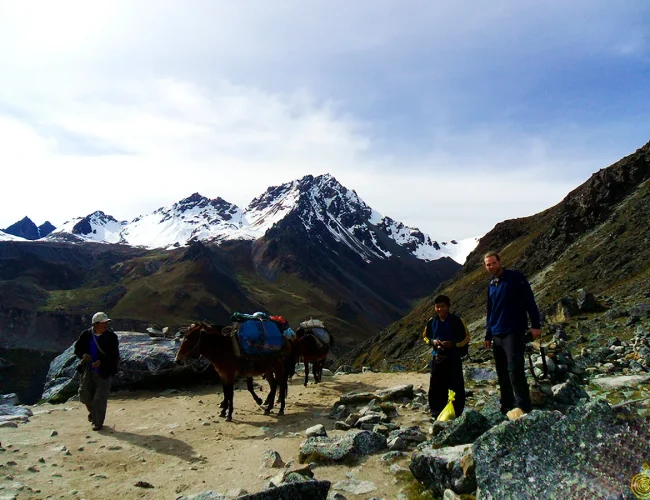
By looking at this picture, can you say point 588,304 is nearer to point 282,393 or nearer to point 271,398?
point 282,393

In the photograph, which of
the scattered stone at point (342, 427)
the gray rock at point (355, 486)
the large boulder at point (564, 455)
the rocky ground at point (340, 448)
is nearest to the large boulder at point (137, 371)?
the rocky ground at point (340, 448)

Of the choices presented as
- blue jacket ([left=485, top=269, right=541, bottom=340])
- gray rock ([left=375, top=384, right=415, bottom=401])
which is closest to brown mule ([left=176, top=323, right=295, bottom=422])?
gray rock ([left=375, top=384, right=415, bottom=401])

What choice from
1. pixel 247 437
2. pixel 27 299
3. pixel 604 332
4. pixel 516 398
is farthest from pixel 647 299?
pixel 27 299

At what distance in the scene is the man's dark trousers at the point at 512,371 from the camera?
772cm

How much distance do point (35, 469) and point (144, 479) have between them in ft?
7.33

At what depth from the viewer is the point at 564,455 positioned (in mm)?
4629

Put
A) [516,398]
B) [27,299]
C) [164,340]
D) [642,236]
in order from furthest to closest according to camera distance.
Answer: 1. [27,299]
2. [642,236]
3. [164,340]
4. [516,398]

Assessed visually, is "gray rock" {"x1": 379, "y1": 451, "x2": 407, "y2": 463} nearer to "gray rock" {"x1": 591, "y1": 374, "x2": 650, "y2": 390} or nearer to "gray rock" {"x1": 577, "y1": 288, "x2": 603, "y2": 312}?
"gray rock" {"x1": 591, "y1": 374, "x2": 650, "y2": 390}

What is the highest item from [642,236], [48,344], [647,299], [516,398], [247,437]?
[642,236]

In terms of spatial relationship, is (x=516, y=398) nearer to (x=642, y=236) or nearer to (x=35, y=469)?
(x=35, y=469)

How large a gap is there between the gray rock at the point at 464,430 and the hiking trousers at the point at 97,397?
9133mm

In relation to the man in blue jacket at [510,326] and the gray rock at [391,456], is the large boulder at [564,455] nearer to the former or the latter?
the gray rock at [391,456]

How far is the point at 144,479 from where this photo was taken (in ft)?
26.2

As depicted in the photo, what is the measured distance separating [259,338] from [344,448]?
21.4ft
